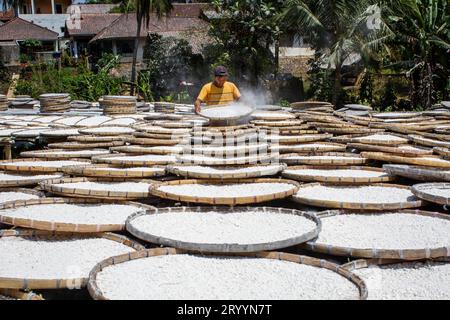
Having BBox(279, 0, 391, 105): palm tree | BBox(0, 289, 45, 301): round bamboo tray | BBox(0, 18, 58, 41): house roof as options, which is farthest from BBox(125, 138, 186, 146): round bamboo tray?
BBox(0, 18, 58, 41): house roof

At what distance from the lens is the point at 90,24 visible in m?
23.7

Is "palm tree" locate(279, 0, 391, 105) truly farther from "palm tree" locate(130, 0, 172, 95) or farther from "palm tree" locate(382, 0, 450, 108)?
"palm tree" locate(130, 0, 172, 95)

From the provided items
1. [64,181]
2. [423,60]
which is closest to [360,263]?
[64,181]

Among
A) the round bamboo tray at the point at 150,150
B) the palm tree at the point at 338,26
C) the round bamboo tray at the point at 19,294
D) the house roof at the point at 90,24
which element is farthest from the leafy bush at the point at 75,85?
the round bamboo tray at the point at 19,294

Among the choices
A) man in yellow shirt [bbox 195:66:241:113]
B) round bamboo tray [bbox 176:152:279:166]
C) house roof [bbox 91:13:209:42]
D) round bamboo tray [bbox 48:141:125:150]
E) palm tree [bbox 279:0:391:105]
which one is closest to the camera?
round bamboo tray [bbox 176:152:279:166]

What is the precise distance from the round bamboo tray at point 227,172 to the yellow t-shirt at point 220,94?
6.18 feet

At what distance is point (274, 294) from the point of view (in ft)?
6.47

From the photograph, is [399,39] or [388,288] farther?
[399,39]

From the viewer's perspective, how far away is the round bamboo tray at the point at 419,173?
319cm

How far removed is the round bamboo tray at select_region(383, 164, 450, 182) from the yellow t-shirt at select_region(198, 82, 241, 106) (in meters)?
2.19

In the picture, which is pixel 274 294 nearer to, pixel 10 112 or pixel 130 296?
pixel 130 296

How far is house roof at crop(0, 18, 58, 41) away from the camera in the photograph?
22817 mm

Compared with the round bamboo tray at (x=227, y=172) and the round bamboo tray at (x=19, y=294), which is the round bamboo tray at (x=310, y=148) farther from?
the round bamboo tray at (x=19, y=294)
